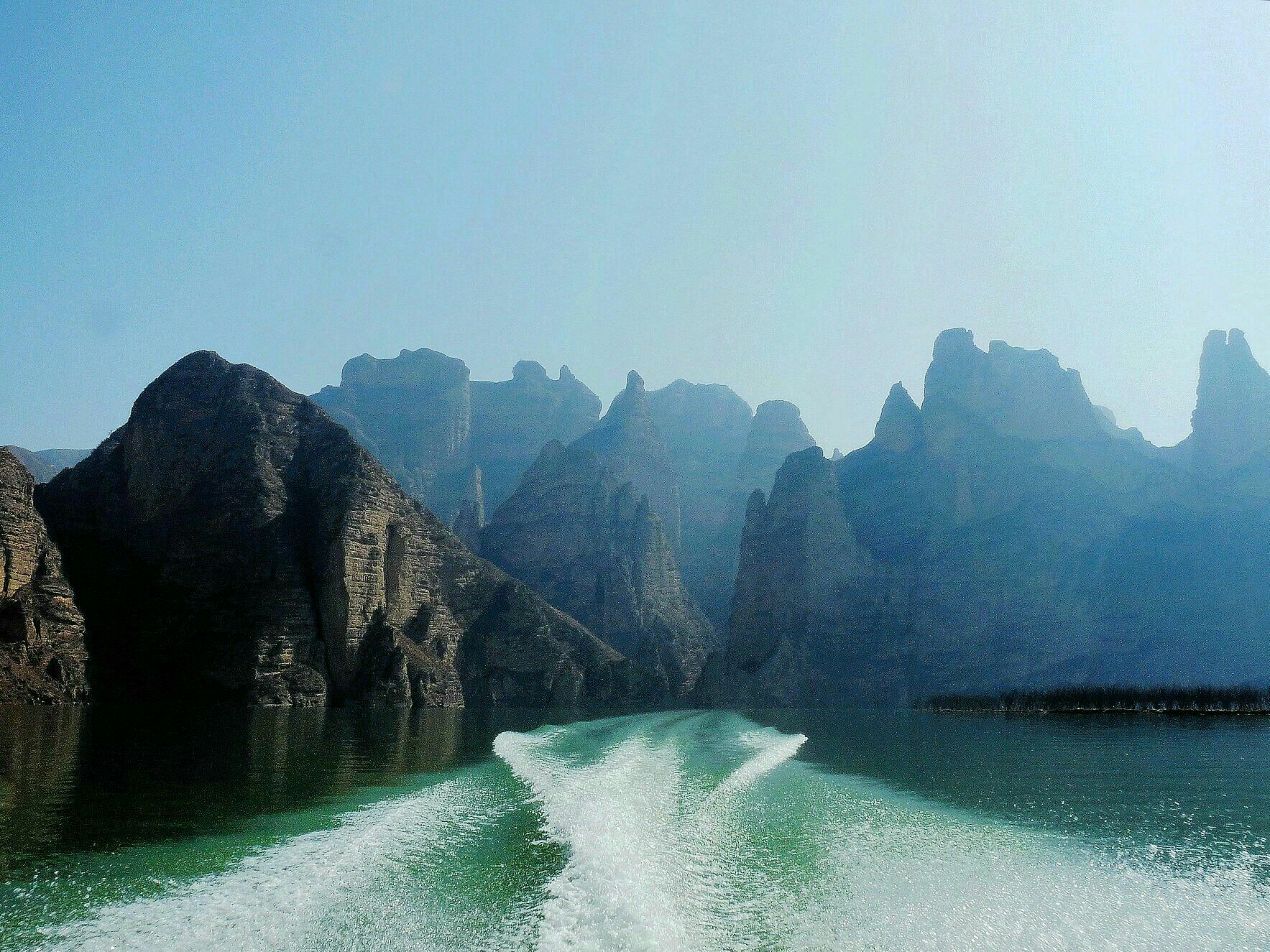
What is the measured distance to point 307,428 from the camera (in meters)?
115

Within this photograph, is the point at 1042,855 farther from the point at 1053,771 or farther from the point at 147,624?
the point at 147,624

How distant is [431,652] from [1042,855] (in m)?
98.8

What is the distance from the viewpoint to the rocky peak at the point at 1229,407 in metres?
164

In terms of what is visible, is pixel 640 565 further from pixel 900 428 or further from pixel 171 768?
pixel 171 768

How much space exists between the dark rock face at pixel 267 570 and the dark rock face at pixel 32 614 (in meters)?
13.0

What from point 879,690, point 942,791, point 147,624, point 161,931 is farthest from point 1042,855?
point 879,690

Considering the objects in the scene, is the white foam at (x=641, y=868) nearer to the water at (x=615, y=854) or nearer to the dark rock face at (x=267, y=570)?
the water at (x=615, y=854)

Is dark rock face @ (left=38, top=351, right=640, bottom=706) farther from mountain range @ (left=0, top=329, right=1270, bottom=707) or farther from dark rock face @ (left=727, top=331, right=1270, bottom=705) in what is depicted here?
dark rock face @ (left=727, top=331, right=1270, bottom=705)

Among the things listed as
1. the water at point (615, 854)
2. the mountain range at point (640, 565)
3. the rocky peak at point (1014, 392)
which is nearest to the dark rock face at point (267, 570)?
the mountain range at point (640, 565)

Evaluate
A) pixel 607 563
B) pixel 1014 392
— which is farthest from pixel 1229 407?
pixel 607 563

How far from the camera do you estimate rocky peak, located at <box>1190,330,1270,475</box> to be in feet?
537

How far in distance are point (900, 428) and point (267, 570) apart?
462 ft

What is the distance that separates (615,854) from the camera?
51.1 feet

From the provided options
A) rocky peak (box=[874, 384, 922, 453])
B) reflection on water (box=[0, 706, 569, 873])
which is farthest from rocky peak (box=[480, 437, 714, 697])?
reflection on water (box=[0, 706, 569, 873])
